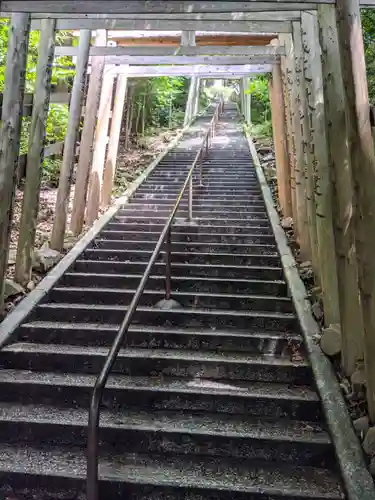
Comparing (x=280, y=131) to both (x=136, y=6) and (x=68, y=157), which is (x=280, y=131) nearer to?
(x=68, y=157)

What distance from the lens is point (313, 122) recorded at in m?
5.18

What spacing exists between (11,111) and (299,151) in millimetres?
3954

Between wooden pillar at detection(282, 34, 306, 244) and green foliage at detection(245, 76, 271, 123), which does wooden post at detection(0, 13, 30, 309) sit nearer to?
wooden pillar at detection(282, 34, 306, 244)

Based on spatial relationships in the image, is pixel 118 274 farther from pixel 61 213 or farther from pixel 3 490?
pixel 3 490

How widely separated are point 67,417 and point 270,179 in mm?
8782

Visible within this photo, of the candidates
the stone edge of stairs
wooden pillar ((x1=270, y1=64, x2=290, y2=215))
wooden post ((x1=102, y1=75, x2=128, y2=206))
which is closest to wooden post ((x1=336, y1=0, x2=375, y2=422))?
the stone edge of stairs

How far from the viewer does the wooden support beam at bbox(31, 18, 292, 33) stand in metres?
6.48

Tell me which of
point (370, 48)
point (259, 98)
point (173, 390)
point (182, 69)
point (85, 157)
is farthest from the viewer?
point (259, 98)

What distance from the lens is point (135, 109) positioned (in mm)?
17094

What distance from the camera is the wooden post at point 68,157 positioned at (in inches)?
281

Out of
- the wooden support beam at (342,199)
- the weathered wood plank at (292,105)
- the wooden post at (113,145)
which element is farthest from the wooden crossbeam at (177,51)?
the wooden support beam at (342,199)

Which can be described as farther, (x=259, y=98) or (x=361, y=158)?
(x=259, y=98)

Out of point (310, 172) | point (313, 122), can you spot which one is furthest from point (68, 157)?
point (313, 122)

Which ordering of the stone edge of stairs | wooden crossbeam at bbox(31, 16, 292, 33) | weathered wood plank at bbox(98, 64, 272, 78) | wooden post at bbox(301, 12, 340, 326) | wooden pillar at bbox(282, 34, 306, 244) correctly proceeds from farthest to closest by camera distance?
weathered wood plank at bbox(98, 64, 272, 78)
wooden pillar at bbox(282, 34, 306, 244)
wooden crossbeam at bbox(31, 16, 292, 33)
wooden post at bbox(301, 12, 340, 326)
the stone edge of stairs
